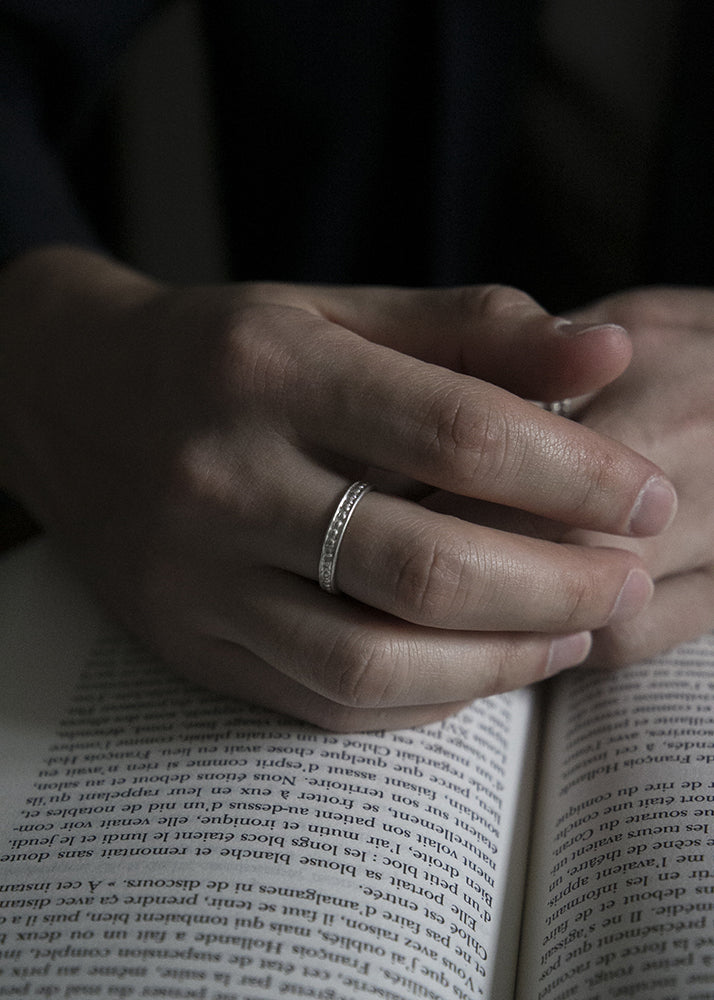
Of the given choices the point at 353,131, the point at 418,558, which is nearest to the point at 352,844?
the point at 418,558

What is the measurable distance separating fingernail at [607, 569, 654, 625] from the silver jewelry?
5.0 inches

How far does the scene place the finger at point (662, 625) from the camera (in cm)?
58

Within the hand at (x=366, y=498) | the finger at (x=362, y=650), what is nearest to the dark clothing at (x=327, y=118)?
the hand at (x=366, y=498)

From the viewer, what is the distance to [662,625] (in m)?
0.59

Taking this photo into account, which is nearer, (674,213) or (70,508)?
(70,508)

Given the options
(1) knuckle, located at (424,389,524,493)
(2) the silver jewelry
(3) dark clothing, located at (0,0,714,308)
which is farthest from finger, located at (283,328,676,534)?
(3) dark clothing, located at (0,0,714,308)

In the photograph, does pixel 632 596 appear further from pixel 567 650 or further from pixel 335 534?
pixel 335 534

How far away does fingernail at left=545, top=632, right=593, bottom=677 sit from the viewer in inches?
20.8

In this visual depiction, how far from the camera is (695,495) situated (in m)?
0.60

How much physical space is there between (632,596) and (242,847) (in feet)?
0.91

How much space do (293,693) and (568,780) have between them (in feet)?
0.61

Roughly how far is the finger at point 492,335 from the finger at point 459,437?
0.04 meters

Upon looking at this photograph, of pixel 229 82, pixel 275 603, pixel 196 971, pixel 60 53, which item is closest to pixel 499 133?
pixel 229 82

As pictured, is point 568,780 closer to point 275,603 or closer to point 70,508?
point 275,603
